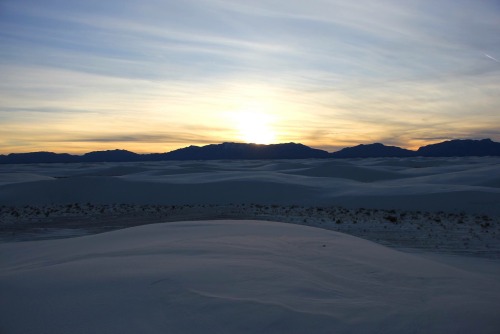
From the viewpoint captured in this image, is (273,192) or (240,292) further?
(273,192)

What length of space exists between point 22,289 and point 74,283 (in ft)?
1.60

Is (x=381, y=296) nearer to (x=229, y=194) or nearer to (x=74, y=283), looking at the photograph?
(x=74, y=283)

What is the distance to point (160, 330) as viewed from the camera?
10.0 ft

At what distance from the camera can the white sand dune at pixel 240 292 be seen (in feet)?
10.5

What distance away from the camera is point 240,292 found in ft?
12.5

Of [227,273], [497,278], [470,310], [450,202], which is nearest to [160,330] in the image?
[227,273]

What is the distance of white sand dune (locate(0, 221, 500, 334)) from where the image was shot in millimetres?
3211

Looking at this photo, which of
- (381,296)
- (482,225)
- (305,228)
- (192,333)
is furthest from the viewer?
(482,225)

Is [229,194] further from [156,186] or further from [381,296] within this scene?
[381,296]

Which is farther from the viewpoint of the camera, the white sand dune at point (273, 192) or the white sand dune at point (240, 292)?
the white sand dune at point (273, 192)

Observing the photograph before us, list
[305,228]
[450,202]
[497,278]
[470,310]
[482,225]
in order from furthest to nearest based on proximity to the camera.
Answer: [450,202] → [482,225] → [305,228] → [497,278] → [470,310]

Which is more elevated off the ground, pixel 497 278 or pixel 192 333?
pixel 192 333

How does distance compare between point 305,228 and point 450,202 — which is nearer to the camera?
point 305,228

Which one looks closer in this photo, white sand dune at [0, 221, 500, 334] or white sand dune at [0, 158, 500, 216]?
white sand dune at [0, 221, 500, 334]
